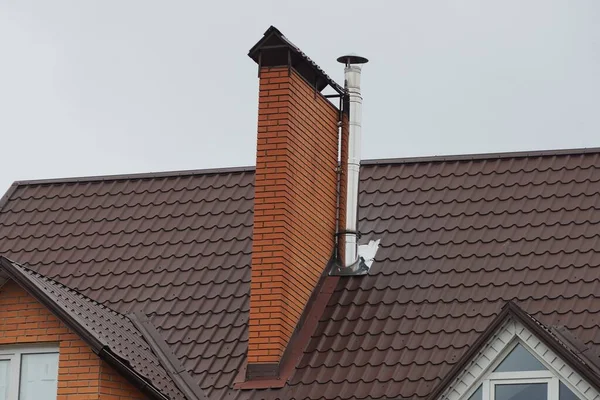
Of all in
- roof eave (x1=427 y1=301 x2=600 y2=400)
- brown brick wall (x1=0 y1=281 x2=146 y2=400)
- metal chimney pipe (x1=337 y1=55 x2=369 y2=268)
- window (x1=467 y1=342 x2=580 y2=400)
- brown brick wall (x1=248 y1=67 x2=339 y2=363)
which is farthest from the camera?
metal chimney pipe (x1=337 y1=55 x2=369 y2=268)

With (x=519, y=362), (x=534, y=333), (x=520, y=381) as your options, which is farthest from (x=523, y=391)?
(x=534, y=333)

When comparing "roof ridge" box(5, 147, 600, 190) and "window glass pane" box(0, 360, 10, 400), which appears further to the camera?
"roof ridge" box(5, 147, 600, 190)

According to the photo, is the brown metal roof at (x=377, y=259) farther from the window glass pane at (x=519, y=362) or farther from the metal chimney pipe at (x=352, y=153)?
the window glass pane at (x=519, y=362)

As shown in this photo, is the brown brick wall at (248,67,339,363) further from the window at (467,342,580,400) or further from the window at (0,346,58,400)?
the window at (467,342,580,400)

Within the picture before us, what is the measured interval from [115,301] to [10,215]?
3372 mm

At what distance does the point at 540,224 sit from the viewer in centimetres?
1905

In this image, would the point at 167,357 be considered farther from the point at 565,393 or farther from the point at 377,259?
the point at 565,393

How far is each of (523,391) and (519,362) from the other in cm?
30

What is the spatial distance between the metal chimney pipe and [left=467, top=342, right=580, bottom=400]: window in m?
3.73

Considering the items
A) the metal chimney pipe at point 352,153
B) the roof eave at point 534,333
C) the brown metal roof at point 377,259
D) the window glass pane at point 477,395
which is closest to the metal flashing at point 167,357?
the brown metal roof at point 377,259

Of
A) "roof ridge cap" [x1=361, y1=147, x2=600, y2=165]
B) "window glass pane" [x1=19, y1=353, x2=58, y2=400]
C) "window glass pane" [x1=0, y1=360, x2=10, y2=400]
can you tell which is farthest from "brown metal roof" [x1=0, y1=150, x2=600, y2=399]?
"window glass pane" [x1=0, y1=360, x2=10, y2=400]

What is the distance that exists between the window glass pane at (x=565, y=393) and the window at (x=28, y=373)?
5361mm

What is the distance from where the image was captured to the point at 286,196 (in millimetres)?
18344

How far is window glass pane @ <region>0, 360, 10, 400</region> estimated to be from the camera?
1652 centimetres
